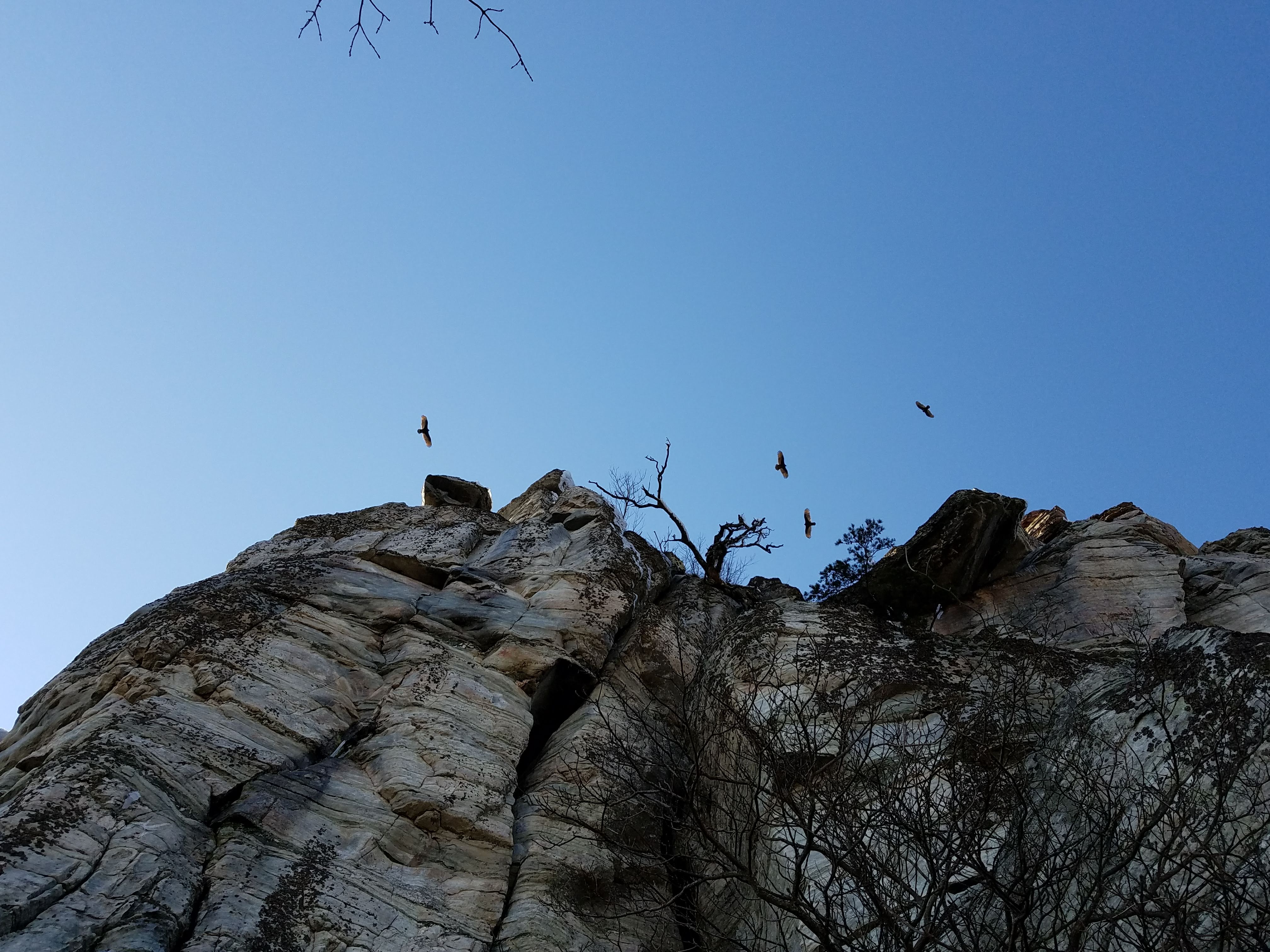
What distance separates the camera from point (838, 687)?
46.2ft

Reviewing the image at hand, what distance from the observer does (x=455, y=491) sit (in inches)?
1032

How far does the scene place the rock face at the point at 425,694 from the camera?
10.3 meters

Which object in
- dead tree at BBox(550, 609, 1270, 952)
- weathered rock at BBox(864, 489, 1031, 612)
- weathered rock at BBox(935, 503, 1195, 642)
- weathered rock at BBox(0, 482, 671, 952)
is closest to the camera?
dead tree at BBox(550, 609, 1270, 952)

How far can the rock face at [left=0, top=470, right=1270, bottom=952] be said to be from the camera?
10.3 m

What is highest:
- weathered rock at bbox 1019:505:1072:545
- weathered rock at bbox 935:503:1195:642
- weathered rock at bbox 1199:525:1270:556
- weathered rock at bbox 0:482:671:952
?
weathered rock at bbox 1019:505:1072:545

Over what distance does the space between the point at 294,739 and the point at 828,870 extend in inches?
260

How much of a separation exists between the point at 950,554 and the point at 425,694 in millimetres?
11095

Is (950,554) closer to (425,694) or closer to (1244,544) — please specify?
(1244,544)

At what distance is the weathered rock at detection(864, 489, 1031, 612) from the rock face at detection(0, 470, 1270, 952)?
0.17 ft

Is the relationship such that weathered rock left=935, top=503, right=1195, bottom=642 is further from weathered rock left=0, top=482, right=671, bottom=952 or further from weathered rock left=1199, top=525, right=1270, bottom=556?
weathered rock left=0, top=482, right=671, bottom=952

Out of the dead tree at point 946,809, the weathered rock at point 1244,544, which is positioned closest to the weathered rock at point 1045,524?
the weathered rock at point 1244,544

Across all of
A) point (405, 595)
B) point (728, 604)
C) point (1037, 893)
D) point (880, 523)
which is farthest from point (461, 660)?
point (880, 523)

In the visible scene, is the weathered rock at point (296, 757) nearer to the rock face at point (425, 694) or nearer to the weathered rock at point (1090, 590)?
the rock face at point (425, 694)

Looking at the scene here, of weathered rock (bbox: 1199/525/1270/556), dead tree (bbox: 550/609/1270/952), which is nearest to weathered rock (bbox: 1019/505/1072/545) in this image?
weathered rock (bbox: 1199/525/1270/556)
